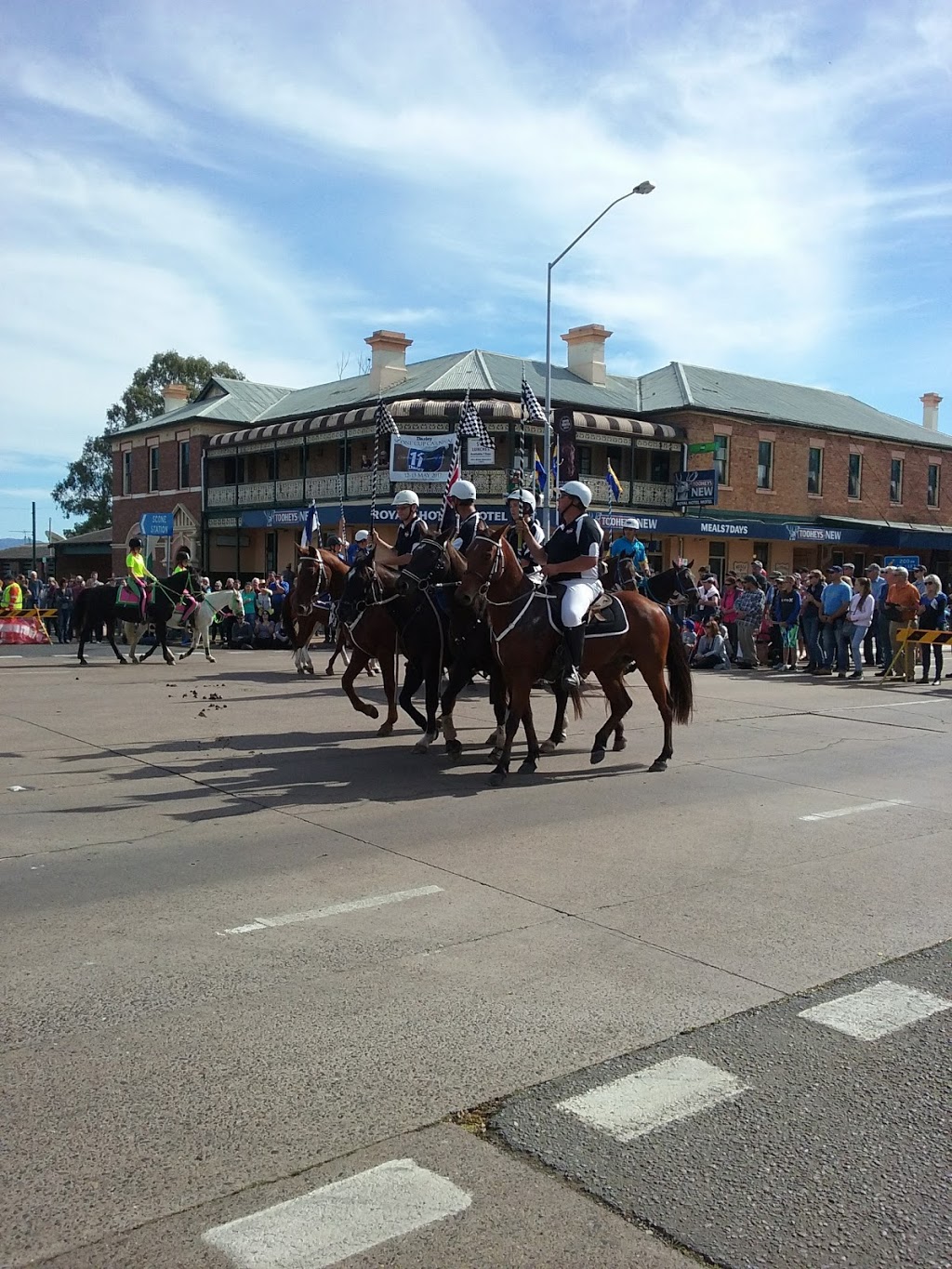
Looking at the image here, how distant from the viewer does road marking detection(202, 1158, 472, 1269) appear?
301cm

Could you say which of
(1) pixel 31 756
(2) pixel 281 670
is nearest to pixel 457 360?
(2) pixel 281 670

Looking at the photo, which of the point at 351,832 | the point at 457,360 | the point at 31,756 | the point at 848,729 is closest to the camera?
the point at 351,832

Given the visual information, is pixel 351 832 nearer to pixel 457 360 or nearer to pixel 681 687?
pixel 681 687

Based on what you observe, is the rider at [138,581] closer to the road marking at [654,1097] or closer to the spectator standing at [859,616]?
the spectator standing at [859,616]

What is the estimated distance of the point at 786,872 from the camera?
7.00m

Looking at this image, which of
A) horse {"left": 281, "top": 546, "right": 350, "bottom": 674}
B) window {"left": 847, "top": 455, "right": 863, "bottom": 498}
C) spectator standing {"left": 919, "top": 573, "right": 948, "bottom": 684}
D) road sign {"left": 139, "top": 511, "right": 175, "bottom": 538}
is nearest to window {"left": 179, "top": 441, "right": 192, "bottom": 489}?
road sign {"left": 139, "top": 511, "right": 175, "bottom": 538}

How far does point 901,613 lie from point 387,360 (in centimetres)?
2657

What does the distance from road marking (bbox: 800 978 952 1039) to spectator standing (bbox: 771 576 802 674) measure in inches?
730

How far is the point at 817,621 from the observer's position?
22766 millimetres

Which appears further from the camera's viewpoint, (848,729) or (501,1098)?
(848,729)

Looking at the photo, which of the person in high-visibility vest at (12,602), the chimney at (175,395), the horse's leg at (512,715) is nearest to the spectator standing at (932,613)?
the horse's leg at (512,715)

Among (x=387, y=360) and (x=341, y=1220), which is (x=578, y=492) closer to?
(x=341, y=1220)

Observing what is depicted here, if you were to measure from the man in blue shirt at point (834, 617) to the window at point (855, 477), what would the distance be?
2702cm

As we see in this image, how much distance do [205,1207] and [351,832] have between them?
184 inches
